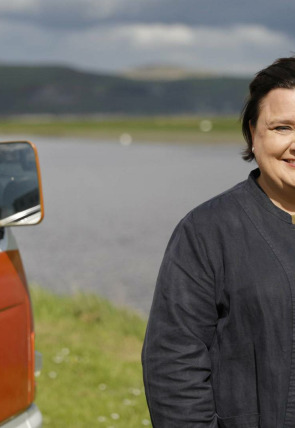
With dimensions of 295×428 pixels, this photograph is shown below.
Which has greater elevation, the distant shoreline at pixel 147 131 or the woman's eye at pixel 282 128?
the woman's eye at pixel 282 128

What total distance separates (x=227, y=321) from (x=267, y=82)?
70 cm

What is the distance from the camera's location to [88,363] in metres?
7.24

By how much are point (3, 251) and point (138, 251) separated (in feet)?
49.8

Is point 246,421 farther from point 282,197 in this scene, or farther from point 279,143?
point 279,143

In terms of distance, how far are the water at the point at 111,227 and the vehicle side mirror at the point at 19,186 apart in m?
0.76

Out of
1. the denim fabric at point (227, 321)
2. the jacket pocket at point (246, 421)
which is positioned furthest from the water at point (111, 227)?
the jacket pocket at point (246, 421)

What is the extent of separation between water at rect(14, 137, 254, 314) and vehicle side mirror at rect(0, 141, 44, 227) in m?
0.76

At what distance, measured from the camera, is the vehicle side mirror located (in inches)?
112

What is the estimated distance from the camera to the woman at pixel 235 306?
85.4 inches

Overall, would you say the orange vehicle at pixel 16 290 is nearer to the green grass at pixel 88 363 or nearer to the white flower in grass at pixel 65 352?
the green grass at pixel 88 363

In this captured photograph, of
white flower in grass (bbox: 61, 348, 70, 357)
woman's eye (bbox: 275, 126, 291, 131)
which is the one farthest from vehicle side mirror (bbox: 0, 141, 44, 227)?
white flower in grass (bbox: 61, 348, 70, 357)

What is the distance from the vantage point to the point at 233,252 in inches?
86.4

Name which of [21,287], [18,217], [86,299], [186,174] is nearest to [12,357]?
[21,287]

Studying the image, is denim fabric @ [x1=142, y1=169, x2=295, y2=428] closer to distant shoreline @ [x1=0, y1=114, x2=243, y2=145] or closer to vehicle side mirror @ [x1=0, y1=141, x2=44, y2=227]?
vehicle side mirror @ [x1=0, y1=141, x2=44, y2=227]
